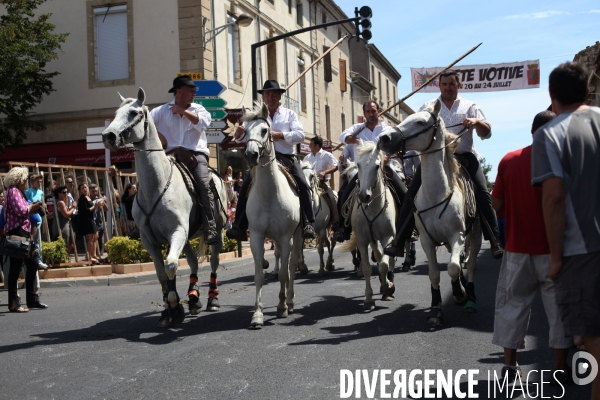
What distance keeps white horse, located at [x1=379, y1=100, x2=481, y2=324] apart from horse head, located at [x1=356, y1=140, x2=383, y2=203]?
807mm

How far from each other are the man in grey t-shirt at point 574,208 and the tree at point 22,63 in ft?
73.3

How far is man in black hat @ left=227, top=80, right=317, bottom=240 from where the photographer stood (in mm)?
8875

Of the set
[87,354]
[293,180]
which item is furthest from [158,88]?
[87,354]

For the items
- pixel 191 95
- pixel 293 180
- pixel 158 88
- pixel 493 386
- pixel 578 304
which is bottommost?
pixel 493 386

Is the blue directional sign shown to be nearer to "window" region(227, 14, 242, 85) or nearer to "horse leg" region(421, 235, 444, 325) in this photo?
"horse leg" region(421, 235, 444, 325)

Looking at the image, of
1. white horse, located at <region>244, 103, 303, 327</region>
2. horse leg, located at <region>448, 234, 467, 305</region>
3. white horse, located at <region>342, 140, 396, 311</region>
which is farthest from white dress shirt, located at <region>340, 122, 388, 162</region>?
horse leg, located at <region>448, 234, 467, 305</region>

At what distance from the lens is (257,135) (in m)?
7.76

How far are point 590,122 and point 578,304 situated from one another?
1.08 metres

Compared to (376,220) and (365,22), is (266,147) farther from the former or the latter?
(365,22)

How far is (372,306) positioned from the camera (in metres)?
8.71

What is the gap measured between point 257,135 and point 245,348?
238 centimetres

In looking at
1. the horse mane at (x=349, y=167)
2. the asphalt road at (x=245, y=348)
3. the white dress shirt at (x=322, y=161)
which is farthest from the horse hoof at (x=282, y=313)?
the white dress shirt at (x=322, y=161)

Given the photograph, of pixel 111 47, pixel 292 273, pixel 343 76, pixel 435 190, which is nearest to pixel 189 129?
pixel 292 273

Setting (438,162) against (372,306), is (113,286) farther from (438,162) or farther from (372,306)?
(438,162)
